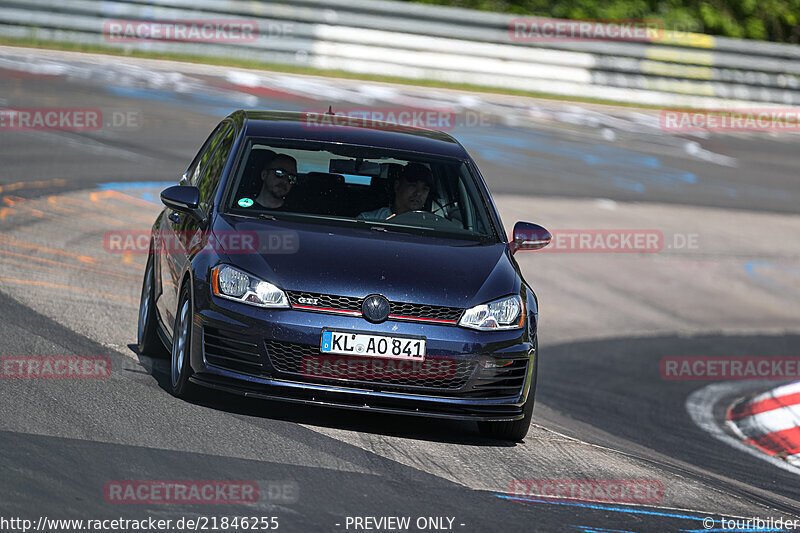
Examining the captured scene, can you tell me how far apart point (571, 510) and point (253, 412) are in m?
1.92

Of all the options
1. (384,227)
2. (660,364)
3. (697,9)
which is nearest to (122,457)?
(384,227)

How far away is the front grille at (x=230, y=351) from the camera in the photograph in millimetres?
6668

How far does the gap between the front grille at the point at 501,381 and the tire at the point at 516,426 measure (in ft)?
0.38

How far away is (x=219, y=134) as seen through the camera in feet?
28.5

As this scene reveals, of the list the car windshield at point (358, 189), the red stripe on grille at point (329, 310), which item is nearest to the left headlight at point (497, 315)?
the red stripe on grille at point (329, 310)

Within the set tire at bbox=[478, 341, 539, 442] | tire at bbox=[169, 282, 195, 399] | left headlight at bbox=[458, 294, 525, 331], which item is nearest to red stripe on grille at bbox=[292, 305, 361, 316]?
left headlight at bbox=[458, 294, 525, 331]

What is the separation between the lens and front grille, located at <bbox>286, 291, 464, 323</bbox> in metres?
6.63

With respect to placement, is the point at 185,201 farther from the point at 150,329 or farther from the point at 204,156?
the point at 204,156

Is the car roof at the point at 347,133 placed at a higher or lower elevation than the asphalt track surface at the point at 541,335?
higher

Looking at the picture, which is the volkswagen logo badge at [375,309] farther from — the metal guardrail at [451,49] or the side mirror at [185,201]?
the metal guardrail at [451,49]

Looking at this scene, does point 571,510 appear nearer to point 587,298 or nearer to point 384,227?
point 384,227

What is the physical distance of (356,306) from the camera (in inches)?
261

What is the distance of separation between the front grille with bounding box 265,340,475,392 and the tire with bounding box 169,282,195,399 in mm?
548

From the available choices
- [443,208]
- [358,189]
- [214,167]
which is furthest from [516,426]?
[214,167]
